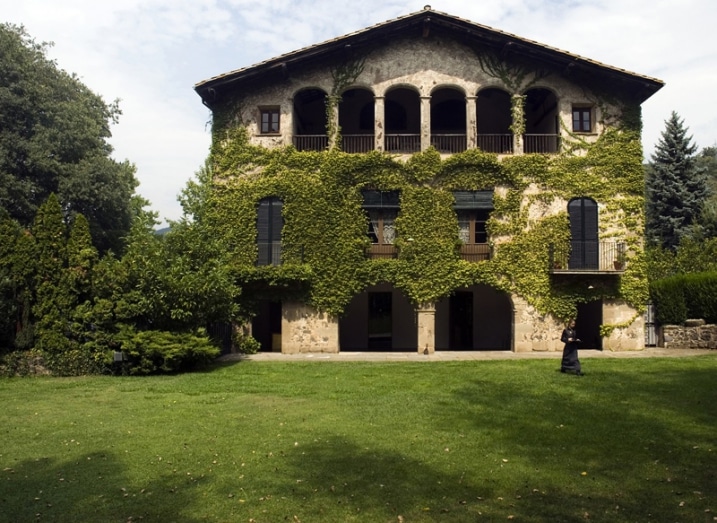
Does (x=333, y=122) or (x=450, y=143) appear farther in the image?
(x=450, y=143)

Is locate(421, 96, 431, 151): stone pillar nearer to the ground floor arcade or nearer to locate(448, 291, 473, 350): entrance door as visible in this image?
the ground floor arcade

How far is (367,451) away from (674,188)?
37357 millimetres

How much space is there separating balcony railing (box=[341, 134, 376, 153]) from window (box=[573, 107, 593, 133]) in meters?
8.18

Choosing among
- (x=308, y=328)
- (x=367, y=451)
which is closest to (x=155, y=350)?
(x=308, y=328)

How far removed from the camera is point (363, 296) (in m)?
26.8

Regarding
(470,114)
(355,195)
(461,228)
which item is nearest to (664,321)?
(461,228)

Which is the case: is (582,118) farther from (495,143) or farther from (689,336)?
(689,336)

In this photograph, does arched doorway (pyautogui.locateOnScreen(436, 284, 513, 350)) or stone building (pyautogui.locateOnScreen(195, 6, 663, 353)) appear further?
arched doorway (pyautogui.locateOnScreen(436, 284, 513, 350))

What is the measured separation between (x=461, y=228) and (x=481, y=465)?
53.5ft

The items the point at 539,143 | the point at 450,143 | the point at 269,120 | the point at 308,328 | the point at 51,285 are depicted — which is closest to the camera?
the point at 51,285

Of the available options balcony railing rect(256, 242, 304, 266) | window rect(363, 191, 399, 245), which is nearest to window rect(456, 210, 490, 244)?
window rect(363, 191, 399, 245)

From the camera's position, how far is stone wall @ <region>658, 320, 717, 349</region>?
2261 cm

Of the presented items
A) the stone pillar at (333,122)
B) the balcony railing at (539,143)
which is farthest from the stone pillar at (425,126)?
the balcony railing at (539,143)

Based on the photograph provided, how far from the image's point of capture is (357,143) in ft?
84.4
